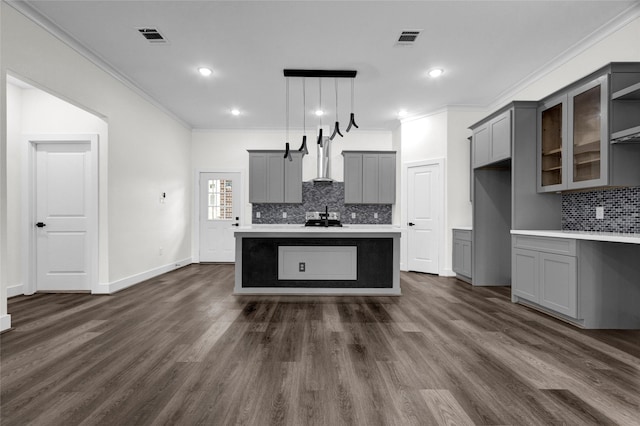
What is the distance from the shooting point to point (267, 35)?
3613 mm

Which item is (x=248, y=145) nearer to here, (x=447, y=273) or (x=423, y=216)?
(x=423, y=216)

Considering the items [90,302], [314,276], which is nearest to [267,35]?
[314,276]

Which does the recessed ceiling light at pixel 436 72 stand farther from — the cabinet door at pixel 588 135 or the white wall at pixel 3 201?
the white wall at pixel 3 201

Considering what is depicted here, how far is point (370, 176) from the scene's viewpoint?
7.11 m

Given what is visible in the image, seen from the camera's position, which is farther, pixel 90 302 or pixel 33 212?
pixel 33 212

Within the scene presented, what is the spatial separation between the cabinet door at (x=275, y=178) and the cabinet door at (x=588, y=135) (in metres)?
5.12

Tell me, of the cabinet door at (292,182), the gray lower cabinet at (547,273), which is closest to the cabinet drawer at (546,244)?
the gray lower cabinet at (547,273)

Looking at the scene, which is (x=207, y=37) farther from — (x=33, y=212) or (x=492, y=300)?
(x=492, y=300)

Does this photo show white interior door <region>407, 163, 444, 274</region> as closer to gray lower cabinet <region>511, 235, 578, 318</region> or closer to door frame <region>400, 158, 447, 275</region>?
door frame <region>400, 158, 447, 275</region>

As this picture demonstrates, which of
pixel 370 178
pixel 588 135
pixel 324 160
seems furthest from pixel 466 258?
pixel 324 160

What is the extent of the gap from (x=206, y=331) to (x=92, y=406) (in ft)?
4.04

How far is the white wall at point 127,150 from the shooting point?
3232 millimetres

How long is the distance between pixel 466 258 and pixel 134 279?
5372 mm

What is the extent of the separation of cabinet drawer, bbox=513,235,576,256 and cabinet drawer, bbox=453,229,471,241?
118 cm
